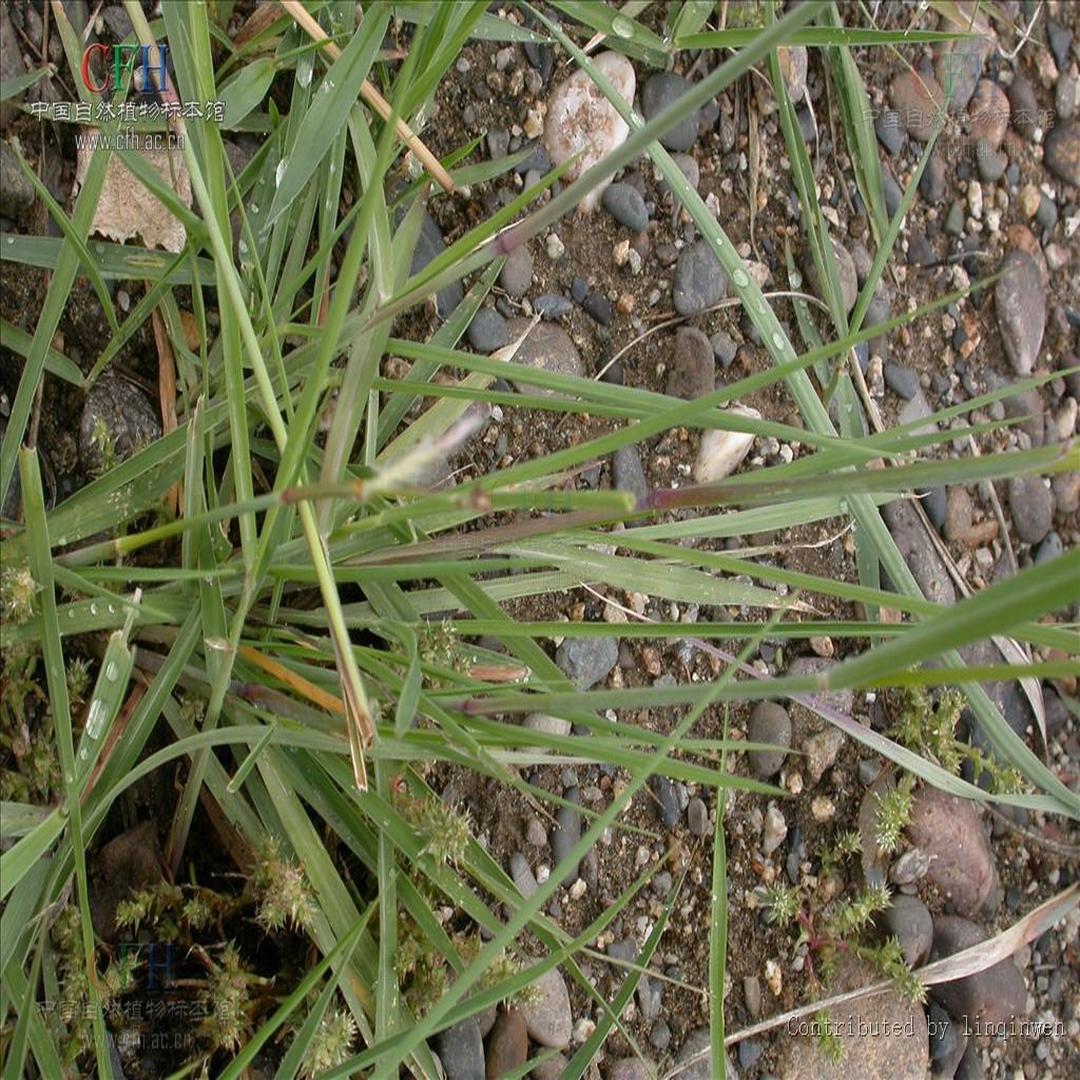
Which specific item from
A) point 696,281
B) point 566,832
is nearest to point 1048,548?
point 696,281

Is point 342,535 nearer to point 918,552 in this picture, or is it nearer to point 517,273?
point 517,273

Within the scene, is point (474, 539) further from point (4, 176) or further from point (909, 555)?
point (909, 555)

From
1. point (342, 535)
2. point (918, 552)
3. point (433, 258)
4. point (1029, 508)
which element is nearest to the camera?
point (342, 535)

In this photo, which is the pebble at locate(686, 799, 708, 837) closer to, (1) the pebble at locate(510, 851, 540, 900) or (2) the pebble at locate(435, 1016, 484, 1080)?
(1) the pebble at locate(510, 851, 540, 900)

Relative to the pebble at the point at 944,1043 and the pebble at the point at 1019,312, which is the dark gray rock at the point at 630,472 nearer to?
the pebble at the point at 1019,312

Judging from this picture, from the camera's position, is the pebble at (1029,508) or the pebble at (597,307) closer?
the pebble at (597,307)

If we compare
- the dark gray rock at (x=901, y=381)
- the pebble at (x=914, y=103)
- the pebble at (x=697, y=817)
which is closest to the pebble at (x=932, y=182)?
the pebble at (x=914, y=103)

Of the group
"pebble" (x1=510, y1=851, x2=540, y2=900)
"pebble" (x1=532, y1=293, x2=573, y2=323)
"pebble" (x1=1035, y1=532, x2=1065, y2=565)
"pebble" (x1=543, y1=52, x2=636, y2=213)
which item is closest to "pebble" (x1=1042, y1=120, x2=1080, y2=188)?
"pebble" (x1=1035, y1=532, x2=1065, y2=565)
